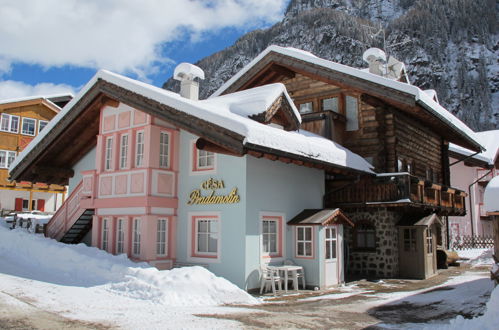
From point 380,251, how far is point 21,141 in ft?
89.4

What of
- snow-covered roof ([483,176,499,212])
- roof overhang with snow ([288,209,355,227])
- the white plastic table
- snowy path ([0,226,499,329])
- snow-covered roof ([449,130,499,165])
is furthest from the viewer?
snow-covered roof ([449,130,499,165])

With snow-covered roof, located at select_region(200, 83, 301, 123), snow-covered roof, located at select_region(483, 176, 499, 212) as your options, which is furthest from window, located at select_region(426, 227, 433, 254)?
snow-covered roof, located at select_region(483, 176, 499, 212)

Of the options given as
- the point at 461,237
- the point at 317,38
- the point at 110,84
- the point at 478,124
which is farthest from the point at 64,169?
the point at 317,38

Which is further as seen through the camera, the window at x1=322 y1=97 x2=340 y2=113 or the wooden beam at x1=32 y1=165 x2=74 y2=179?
the window at x1=322 y1=97 x2=340 y2=113

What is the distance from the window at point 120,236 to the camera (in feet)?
50.6

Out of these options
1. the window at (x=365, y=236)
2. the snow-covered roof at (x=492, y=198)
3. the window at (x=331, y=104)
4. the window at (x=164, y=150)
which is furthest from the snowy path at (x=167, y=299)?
the window at (x=331, y=104)

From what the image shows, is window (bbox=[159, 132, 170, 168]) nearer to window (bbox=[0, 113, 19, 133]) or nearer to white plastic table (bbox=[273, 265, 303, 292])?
white plastic table (bbox=[273, 265, 303, 292])

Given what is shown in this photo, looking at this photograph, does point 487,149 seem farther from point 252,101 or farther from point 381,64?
point 252,101

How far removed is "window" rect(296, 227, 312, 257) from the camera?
1438cm

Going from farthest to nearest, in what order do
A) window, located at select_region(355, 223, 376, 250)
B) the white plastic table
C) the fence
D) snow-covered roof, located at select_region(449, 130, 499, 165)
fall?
the fence → snow-covered roof, located at select_region(449, 130, 499, 165) → window, located at select_region(355, 223, 376, 250) → the white plastic table

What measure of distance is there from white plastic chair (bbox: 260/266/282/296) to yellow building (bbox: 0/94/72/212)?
25800 millimetres

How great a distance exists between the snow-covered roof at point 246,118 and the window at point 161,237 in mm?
3817

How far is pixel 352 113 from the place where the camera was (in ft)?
64.3

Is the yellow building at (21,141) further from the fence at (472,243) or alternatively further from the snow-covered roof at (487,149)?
the snow-covered roof at (487,149)
